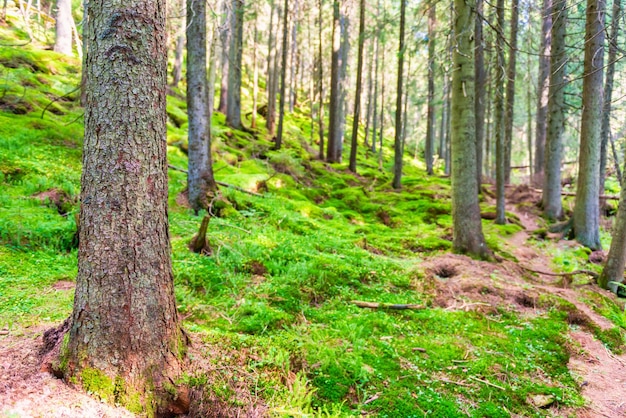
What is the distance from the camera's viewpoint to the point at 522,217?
13.1 meters

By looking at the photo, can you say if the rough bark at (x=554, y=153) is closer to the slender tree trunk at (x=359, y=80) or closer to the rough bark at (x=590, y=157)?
the rough bark at (x=590, y=157)

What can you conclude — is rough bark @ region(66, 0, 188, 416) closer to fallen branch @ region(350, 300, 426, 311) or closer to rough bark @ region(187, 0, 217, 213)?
fallen branch @ region(350, 300, 426, 311)

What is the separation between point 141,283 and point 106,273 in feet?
0.69

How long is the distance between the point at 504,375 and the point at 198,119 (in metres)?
6.74

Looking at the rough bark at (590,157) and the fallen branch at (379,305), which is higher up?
the rough bark at (590,157)

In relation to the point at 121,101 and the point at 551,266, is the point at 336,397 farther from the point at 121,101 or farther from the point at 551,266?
the point at 551,266

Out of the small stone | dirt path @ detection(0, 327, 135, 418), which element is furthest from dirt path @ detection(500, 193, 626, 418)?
dirt path @ detection(0, 327, 135, 418)

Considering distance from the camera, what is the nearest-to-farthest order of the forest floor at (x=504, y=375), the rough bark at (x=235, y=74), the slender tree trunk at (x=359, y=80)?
the forest floor at (x=504, y=375) < the slender tree trunk at (x=359, y=80) < the rough bark at (x=235, y=74)

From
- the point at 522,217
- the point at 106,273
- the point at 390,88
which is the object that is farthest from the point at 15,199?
the point at 390,88

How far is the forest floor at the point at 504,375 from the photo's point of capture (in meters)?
2.13

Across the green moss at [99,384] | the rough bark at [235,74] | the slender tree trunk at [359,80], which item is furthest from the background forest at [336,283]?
the rough bark at [235,74]

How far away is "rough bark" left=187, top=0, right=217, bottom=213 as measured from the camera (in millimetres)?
7562

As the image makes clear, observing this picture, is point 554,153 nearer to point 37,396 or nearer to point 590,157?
point 590,157

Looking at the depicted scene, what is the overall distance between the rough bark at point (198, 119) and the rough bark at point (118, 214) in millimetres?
5407
